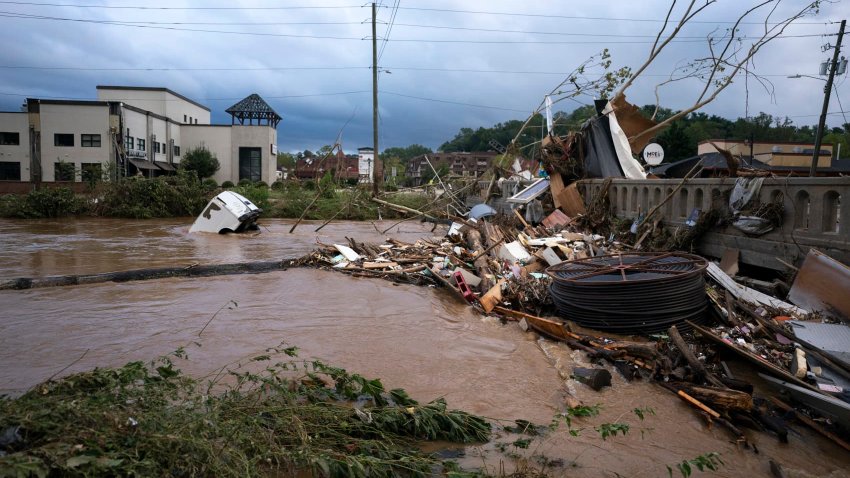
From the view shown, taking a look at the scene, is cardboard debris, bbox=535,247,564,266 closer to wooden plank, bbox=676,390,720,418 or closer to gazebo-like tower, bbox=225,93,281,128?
wooden plank, bbox=676,390,720,418

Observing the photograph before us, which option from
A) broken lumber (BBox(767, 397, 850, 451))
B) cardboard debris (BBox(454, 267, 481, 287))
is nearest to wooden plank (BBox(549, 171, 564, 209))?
cardboard debris (BBox(454, 267, 481, 287))

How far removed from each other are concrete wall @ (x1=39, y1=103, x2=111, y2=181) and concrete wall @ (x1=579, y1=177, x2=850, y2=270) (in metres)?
46.8

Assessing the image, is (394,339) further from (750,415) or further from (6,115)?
(6,115)

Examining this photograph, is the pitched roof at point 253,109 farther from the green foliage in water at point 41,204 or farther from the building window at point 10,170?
the green foliage in water at point 41,204

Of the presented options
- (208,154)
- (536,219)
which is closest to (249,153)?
(208,154)

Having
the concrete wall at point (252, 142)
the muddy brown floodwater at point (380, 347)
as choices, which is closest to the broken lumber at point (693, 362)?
the muddy brown floodwater at point (380, 347)

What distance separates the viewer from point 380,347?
24.2 ft

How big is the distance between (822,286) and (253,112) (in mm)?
58857

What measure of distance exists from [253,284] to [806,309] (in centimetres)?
894

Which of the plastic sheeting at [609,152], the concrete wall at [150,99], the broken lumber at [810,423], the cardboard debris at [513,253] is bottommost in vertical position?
the broken lumber at [810,423]

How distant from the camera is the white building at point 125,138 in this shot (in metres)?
45.7

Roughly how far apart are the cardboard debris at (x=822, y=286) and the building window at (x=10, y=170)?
5402 cm

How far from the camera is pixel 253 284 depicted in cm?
1110

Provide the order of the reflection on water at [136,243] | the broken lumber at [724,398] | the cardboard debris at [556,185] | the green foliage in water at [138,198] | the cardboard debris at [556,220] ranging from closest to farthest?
1. the broken lumber at [724,398]
2. the reflection on water at [136,243]
3. the cardboard debris at [556,220]
4. the cardboard debris at [556,185]
5. the green foliage in water at [138,198]
